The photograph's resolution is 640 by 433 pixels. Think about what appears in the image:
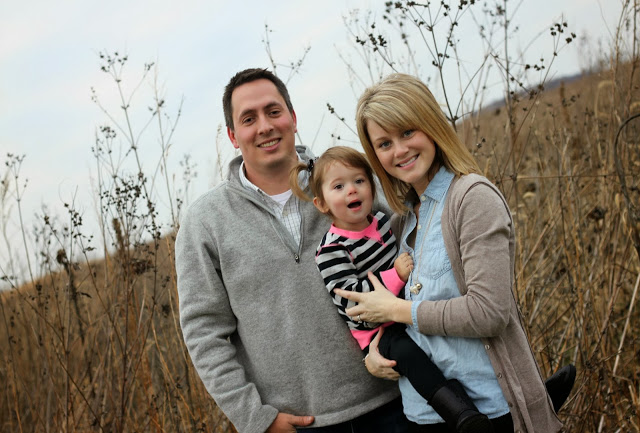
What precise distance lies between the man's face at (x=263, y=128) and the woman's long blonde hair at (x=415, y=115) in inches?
21.1

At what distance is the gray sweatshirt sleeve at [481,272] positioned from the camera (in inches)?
65.5

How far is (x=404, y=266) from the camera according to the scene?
1.96m

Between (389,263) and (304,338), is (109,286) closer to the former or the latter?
(304,338)

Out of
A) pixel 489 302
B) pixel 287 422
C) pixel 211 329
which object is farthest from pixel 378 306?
pixel 211 329

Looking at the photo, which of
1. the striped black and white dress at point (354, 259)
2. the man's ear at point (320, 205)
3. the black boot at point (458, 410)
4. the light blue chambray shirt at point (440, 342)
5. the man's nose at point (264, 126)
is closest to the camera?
the black boot at point (458, 410)

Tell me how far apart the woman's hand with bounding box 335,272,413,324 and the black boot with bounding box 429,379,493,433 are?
9.0 inches

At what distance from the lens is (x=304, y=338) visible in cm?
221

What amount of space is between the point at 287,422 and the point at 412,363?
1.99 feet

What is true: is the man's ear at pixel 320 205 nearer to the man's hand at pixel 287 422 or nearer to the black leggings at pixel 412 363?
the black leggings at pixel 412 363

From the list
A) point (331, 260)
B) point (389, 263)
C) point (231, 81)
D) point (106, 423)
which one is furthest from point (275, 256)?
point (106, 423)

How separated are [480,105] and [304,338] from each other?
1582 millimetres

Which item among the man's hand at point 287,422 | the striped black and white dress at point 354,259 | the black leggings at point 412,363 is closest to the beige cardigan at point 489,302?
the black leggings at point 412,363

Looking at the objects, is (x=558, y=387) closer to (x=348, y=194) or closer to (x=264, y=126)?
(x=348, y=194)

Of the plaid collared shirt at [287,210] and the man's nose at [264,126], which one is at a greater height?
the man's nose at [264,126]
